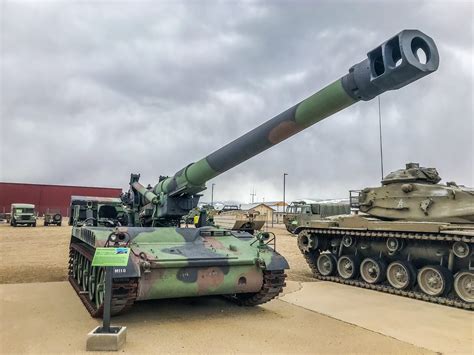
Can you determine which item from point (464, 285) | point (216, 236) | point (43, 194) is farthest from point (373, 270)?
point (43, 194)

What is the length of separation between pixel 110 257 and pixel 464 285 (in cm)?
711

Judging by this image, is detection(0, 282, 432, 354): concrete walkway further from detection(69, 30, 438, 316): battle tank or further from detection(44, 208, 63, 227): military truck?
detection(44, 208, 63, 227): military truck

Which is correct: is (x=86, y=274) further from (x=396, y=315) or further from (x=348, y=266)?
(x=348, y=266)

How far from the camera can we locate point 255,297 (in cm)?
755

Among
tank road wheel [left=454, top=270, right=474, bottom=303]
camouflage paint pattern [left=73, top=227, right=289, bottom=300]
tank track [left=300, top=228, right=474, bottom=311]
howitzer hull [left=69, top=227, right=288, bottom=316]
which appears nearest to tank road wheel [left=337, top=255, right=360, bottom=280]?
tank track [left=300, top=228, right=474, bottom=311]

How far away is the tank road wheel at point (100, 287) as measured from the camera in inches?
256

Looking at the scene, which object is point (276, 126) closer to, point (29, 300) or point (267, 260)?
point (267, 260)

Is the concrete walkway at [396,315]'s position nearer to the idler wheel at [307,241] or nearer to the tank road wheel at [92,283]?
the idler wheel at [307,241]

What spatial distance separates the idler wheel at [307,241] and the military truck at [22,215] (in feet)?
92.6

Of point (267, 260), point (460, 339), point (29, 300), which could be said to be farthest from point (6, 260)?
point (460, 339)

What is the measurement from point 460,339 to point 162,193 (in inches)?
215

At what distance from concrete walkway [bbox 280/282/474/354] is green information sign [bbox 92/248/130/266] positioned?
→ 3751mm

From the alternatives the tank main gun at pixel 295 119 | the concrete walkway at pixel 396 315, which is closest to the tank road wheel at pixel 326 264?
the concrete walkway at pixel 396 315

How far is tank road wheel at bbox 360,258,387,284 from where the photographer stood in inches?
413
